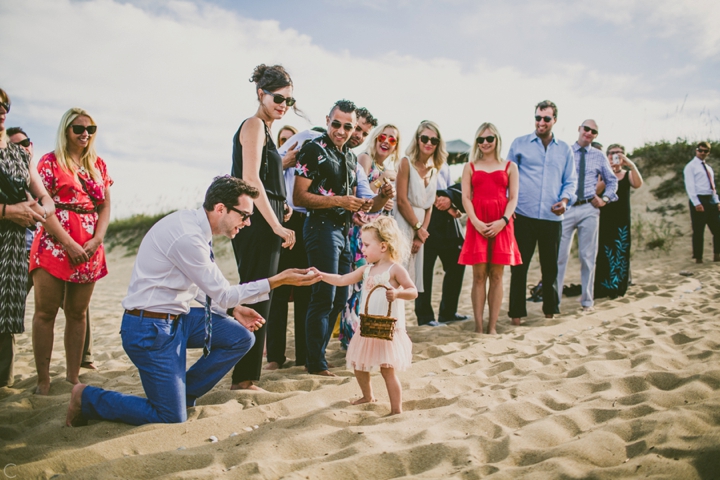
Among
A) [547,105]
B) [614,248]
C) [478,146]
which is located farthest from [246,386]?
[614,248]

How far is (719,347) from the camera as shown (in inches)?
148

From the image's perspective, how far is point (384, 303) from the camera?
328 cm

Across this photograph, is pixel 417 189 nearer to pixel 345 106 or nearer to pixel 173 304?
pixel 345 106

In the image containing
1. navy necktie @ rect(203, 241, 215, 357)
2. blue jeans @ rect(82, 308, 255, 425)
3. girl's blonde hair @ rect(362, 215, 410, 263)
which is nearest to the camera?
blue jeans @ rect(82, 308, 255, 425)

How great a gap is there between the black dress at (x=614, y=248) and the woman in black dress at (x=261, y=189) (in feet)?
16.7

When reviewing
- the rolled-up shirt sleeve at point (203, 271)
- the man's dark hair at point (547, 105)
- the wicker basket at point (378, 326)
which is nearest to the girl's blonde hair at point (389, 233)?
the wicker basket at point (378, 326)

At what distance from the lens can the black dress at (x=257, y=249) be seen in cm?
362

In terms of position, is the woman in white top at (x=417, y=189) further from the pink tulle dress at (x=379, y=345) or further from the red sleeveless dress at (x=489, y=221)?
the pink tulle dress at (x=379, y=345)

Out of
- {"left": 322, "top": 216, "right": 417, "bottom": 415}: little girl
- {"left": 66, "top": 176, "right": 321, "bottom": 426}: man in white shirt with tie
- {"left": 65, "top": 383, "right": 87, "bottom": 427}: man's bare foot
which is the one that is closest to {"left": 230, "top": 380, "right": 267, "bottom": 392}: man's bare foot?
{"left": 66, "top": 176, "right": 321, "bottom": 426}: man in white shirt with tie

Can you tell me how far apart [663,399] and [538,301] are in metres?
4.62

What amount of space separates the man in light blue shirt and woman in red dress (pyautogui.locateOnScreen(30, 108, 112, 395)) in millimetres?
4034

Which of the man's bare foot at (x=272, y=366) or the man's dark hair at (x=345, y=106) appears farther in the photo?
the man's bare foot at (x=272, y=366)

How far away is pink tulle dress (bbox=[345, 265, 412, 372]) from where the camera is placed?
3.12 meters

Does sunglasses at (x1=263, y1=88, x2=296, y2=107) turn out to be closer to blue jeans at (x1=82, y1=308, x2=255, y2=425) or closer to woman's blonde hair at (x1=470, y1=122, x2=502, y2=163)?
blue jeans at (x1=82, y1=308, x2=255, y2=425)
